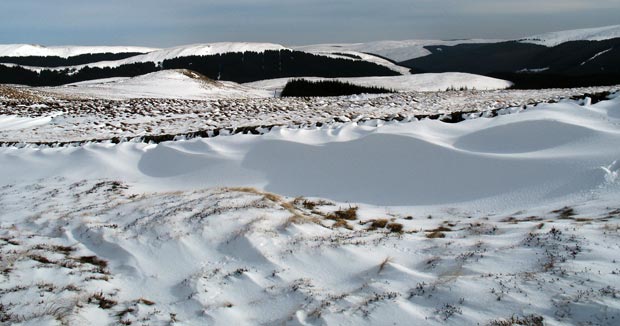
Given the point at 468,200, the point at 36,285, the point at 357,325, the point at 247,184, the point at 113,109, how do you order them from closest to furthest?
the point at 357,325 < the point at 36,285 < the point at 468,200 < the point at 247,184 < the point at 113,109

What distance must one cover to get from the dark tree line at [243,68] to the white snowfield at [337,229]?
3930 inches

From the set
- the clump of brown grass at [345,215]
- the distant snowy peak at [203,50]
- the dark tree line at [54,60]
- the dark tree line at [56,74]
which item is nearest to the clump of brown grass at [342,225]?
the clump of brown grass at [345,215]

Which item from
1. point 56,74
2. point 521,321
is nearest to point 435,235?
point 521,321

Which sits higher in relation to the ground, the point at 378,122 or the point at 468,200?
the point at 378,122

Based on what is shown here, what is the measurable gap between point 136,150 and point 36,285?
7.17 meters

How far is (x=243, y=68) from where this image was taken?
124m

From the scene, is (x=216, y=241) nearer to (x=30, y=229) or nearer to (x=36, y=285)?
(x=36, y=285)

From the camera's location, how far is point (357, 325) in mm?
3811

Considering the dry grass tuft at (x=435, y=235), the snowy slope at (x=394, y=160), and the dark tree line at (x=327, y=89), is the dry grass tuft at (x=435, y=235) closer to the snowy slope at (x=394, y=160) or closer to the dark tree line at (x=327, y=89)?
the snowy slope at (x=394, y=160)

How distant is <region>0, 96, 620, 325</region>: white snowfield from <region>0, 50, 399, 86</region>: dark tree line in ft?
327

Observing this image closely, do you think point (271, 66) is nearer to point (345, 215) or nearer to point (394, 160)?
point (394, 160)

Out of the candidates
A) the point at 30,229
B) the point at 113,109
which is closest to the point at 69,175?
the point at 30,229

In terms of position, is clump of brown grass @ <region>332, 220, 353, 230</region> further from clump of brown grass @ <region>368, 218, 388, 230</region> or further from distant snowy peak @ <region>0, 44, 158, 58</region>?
distant snowy peak @ <region>0, 44, 158, 58</region>

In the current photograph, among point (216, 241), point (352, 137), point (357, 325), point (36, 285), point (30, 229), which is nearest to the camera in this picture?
point (357, 325)
